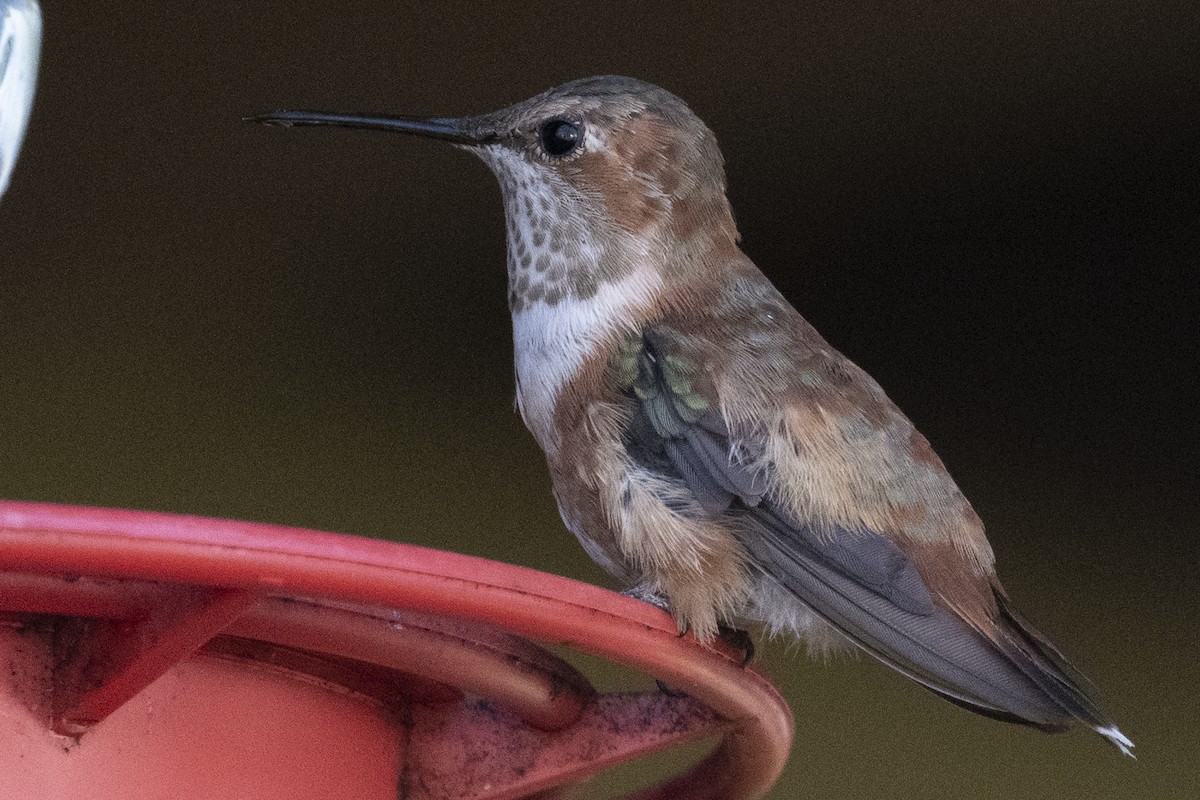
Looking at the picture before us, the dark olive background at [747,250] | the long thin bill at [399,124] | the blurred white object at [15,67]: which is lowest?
the dark olive background at [747,250]

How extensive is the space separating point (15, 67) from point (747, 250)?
1.94m

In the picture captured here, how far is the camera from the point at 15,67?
1.34 m

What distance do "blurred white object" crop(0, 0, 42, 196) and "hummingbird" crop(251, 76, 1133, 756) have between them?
1.26 feet

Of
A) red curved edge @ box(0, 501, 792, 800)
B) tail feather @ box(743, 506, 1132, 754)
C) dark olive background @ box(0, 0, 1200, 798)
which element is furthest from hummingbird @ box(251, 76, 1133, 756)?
dark olive background @ box(0, 0, 1200, 798)

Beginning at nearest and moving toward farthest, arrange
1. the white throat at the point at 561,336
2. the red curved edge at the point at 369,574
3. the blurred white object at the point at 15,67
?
the red curved edge at the point at 369,574 → the blurred white object at the point at 15,67 → the white throat at the point at 561,336

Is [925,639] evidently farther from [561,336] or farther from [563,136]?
[563,136]

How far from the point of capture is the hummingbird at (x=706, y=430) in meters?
1.44

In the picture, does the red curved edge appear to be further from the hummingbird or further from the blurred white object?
the blurred white object

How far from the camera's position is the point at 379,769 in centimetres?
111

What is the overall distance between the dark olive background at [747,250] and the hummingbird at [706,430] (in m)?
1.02

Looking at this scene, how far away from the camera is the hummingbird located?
144 cm

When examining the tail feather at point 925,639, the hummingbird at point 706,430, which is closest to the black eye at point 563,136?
the hummingbird at point 706,430

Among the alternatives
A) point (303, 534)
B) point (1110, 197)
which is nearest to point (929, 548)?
point (303, 534)

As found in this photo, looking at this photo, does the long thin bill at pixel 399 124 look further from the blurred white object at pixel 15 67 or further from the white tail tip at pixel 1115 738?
the white tail tip at pixel 1115 738
